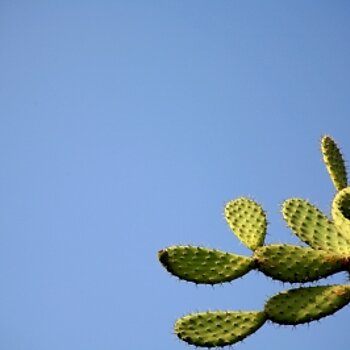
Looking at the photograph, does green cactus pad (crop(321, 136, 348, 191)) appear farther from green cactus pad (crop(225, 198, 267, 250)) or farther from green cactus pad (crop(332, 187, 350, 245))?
green cactus pad (crop(225, 198, 267, 250))

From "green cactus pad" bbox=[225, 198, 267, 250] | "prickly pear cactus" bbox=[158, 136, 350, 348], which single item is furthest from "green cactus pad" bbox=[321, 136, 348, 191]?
"green cactus pad" bbox=[225, 198, 267, 250]

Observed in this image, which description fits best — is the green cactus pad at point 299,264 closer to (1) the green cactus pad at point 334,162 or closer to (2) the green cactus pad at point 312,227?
(2) the green cactus pad at point 312,227

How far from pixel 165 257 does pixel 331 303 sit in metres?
0.76

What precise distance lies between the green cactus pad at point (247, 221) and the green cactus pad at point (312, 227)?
0.17 meters

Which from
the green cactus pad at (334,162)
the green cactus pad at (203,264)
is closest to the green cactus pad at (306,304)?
the green cactus pad at (203,264)

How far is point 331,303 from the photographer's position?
2629 millimetres

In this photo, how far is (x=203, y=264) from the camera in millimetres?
2781

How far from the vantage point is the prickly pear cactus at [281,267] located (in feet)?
8.62

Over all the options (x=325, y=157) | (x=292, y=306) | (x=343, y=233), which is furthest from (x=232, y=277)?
(x=325, y=157)

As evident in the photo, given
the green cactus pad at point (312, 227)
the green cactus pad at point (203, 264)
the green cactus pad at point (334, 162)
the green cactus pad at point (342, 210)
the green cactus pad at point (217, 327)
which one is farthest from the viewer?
the green cactus pad at point (334, 162)

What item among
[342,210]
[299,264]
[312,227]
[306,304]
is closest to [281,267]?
[299,264]

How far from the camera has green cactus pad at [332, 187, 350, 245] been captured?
2.46 m

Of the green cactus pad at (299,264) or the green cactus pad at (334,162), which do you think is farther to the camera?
the green cactus pad at (334,162)

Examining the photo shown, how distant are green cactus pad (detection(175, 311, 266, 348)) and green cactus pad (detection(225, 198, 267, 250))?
36 centimetres
